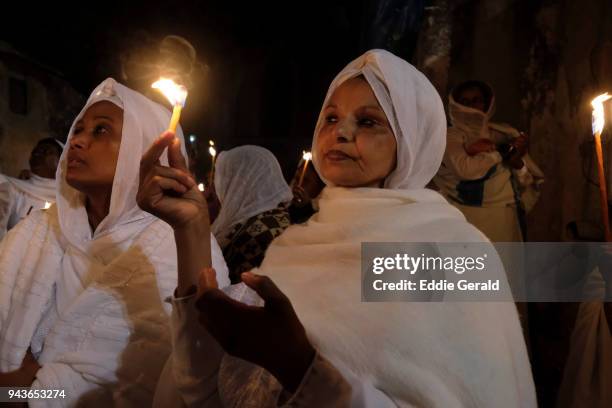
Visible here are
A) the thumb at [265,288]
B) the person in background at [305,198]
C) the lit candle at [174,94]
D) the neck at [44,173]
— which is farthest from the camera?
the neck at [44,173]

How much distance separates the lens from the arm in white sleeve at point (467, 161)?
159 inches

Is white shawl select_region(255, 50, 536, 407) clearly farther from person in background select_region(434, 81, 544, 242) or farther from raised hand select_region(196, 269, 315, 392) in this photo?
person in background select_region(434, 81, 544, 242)

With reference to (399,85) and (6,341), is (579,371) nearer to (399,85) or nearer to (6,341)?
(399,85)

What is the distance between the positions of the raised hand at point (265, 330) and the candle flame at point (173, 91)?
50 cm

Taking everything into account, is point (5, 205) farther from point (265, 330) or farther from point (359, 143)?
point (265, 330)

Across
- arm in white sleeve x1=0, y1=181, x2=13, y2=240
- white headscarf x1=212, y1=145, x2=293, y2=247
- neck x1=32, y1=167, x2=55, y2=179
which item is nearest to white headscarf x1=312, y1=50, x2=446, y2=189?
white headscarf x1=212, y1=145, x2=293, y2=247

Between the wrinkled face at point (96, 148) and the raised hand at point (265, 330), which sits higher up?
the wrinkled face at point (96, 148)

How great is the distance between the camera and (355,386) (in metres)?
0.95

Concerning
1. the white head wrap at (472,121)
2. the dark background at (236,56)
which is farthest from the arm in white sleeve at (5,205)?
the dark background at (236,56)

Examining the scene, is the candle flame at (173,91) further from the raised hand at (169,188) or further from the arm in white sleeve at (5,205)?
the arm in white sleeve at (5,205)

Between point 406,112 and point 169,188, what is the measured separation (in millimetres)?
896

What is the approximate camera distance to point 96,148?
188 centimetres

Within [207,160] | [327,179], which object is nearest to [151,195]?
[327,179]

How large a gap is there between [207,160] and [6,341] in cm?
1711
